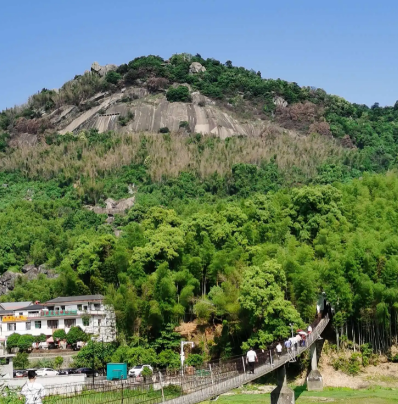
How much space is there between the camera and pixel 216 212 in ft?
180

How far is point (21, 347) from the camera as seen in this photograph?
157ft

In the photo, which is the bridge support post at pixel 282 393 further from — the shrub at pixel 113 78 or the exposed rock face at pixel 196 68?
the exposed rock face at pixel 196 68

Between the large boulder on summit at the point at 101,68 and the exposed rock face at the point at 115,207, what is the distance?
56.1 metres

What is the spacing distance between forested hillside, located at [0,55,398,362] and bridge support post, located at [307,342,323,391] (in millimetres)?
1739

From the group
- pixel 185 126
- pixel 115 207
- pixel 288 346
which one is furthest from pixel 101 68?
pixel 288 346

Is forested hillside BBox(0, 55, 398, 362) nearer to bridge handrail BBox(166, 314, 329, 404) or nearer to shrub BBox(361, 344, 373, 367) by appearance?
shrub BBox(361, 344, 373, 367)

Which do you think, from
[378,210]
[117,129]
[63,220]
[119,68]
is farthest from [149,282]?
[119,68]

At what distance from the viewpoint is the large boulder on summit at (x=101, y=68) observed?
136m

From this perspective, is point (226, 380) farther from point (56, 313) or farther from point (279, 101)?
point (279, 101)

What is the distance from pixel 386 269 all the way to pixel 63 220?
47792 mm

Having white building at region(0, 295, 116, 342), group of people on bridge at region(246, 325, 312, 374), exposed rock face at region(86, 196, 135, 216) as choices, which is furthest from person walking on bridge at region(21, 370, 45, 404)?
exposed rock face at region(86, 196, 135, 216)

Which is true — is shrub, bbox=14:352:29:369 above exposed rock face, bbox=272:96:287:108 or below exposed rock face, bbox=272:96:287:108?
below

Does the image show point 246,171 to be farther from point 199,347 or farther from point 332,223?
point 199,347

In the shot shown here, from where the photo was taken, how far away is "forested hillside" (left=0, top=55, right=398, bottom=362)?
1534 inches
